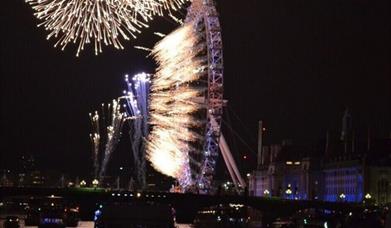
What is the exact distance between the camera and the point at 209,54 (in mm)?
83562

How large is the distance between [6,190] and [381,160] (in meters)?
98.6

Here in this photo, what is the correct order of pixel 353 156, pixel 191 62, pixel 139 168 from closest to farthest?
1. pixel 191 62
2. pixel 139 168
3. pixel 353 156

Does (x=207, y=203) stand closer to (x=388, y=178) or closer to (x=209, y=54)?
(x=209, y=54)

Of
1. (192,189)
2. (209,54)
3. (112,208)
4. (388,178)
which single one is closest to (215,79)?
(209,54)

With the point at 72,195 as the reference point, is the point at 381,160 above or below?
above

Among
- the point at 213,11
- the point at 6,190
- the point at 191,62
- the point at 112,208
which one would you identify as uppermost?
the point at 213,11

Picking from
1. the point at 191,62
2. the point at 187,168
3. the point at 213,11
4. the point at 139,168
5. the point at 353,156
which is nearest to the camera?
the point at 191,62

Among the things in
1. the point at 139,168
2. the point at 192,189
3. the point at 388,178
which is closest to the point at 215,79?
the point at 192,189

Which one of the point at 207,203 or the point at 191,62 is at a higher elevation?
the point at 191,62

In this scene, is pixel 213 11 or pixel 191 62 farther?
pixel 213 11

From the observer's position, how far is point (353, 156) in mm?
189375

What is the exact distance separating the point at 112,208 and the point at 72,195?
76.3 m

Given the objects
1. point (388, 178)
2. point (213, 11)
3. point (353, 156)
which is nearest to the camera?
point (213, 11)

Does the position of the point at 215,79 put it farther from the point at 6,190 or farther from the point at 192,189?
the point at 6,190
